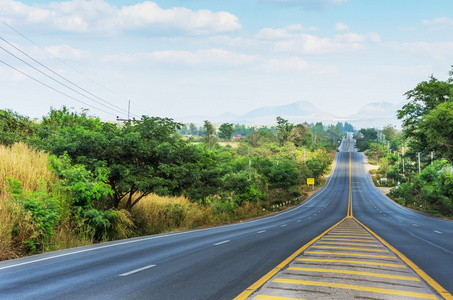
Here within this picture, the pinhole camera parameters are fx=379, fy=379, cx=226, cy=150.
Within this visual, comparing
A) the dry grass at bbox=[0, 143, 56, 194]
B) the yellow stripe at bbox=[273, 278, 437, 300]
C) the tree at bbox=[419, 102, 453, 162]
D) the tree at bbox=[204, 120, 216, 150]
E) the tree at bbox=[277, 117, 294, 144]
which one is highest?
the tree at bbox=[277, 117, 294, 144]

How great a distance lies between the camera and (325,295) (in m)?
5.76

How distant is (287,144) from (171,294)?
142 m

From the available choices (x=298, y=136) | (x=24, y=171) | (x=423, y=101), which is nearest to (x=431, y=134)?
(x=423, y=101)

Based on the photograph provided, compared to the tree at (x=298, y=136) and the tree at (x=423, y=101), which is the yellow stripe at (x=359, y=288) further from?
the tree at (x=298, y=136)

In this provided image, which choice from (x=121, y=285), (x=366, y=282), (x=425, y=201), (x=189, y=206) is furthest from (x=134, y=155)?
(x=425, y=201)

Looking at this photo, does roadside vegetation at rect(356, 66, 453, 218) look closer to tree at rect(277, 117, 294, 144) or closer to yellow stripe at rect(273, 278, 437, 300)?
yellow stripe at rect(273, 278, 437, 300)

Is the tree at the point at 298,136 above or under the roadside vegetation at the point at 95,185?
above

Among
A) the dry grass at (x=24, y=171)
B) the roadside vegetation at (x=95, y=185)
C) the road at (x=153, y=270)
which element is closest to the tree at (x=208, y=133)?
the roadside vegetation at (x=95, y=185)

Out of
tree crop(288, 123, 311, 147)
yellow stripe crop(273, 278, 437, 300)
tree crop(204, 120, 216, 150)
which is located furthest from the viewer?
tree crop(288, 123, 311, 147)

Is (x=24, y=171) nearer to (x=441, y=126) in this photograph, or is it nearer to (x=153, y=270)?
(x=153, y=270)

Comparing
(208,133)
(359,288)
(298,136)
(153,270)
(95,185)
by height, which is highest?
(298,136)

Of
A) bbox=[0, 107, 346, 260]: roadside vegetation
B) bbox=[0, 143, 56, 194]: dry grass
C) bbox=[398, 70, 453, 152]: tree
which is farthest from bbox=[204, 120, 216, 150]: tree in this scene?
bbox=[0, 143, 56, 194]: dry grass

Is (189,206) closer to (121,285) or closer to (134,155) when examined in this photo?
(134,155)

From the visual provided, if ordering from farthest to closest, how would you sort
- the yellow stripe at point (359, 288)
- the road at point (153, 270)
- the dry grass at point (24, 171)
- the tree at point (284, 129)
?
the tree at point (284, 129) < the dry grass at point (24, 171) < the road at point (153, 270) < the yellow stripe at point (359, 288)
